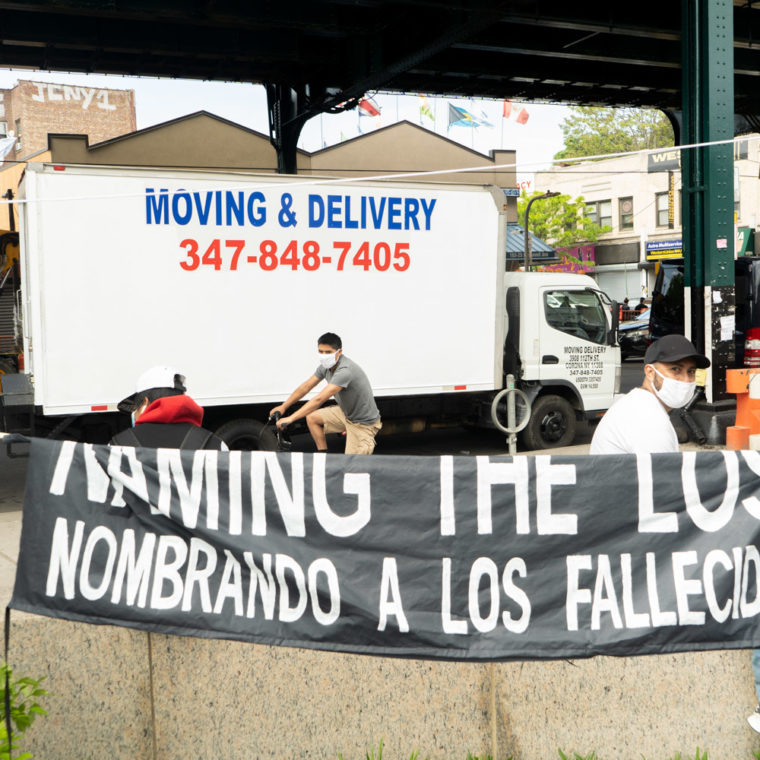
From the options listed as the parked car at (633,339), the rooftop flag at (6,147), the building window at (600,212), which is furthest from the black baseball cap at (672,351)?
the building window at (600,212)

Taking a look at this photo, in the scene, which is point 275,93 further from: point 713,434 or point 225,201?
point 713,434

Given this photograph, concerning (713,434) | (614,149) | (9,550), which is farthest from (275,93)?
(614,149)

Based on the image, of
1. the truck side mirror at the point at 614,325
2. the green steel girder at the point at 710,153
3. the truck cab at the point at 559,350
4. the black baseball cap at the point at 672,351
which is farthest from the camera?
the truck side mirror at the point at 614,325

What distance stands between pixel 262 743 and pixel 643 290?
4870 cm

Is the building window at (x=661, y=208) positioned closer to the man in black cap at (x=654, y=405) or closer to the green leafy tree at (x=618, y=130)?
the green leafy tree at (x=618, y=130)

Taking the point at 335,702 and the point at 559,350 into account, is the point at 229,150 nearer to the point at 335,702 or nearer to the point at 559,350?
the point at 559,350

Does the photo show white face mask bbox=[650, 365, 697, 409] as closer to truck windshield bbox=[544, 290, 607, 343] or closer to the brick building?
truck windshield bbox=[544, 290, 607, 343]

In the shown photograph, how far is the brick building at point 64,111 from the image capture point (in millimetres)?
47531

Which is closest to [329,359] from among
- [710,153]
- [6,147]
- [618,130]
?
[710,153]

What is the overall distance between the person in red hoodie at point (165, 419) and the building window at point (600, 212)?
51603 mm

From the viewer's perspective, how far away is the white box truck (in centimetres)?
894

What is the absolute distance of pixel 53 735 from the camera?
150 inches

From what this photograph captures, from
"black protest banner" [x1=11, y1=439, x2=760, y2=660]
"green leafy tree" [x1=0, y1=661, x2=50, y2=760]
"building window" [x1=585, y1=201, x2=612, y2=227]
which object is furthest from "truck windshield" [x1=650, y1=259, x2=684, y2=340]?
"building window" [x1=585, y1=201, x2=612, y2=227]

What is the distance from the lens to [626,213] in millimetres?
52344
